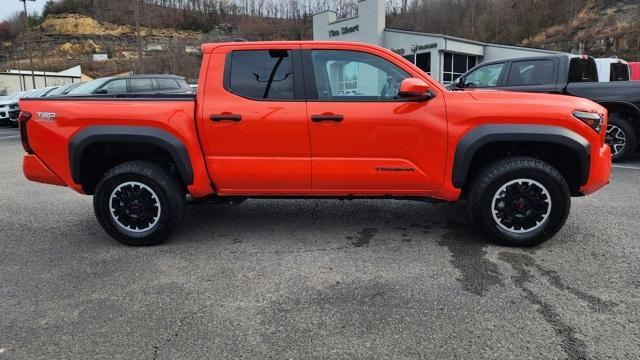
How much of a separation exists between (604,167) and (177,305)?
3680 millimetres

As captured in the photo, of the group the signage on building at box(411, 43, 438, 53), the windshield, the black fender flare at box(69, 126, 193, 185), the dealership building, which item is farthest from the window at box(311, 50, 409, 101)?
the signage on building at box(411, 43, 438, 53)

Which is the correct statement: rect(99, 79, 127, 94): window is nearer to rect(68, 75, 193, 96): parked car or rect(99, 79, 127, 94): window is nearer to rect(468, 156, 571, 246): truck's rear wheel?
rect(68, 75, 193, 96): parked car

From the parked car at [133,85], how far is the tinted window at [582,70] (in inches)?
392

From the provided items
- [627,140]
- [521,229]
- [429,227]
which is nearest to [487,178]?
[521,229]

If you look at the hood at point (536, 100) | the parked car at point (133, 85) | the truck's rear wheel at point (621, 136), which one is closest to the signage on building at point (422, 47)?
the parked car at point (133, 85)

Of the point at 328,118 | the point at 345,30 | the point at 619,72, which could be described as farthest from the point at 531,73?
the point at 345,30

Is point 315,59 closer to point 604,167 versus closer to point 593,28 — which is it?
point 604,167

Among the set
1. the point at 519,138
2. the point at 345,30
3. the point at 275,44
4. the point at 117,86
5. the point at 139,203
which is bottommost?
the point at 139,203

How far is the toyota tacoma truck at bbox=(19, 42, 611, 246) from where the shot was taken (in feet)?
13.0

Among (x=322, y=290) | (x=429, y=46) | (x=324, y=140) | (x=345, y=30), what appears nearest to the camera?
(x=322, y=290)

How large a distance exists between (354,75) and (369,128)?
0.59 meters

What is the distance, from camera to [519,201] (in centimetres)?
406

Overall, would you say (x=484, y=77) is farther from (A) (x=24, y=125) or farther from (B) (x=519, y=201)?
(A) (x=24, y=125)

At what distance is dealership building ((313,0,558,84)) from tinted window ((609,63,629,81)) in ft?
51.3
